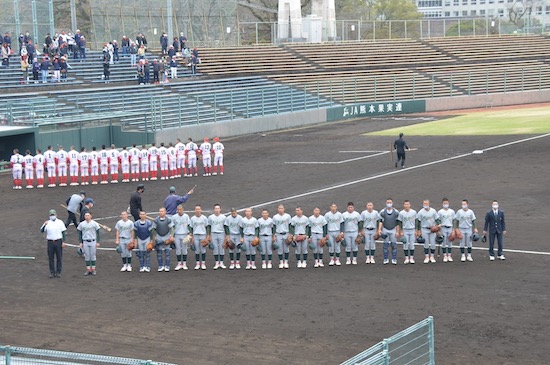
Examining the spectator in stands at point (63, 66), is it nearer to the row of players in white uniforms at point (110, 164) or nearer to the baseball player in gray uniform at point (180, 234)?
the row of players in white uniforms at point (110, 164)

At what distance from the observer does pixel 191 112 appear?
50344 millimetres

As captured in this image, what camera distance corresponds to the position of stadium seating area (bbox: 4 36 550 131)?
47.7m

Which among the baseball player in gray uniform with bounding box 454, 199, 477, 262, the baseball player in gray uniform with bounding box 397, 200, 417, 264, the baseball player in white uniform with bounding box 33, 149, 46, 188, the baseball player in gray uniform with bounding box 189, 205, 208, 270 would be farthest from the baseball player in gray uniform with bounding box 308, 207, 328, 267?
the baseball player in white uniform with bounding box 33, 149, 46, 188

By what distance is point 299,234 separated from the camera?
22.4 meters

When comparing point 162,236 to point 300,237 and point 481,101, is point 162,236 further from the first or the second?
point 481,101

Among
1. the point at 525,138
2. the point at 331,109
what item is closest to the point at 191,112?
the point at 331,109

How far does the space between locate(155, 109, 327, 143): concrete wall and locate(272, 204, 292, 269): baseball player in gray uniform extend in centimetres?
2452

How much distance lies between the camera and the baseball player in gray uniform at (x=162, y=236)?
22547mm

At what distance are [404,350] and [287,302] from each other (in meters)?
6.65

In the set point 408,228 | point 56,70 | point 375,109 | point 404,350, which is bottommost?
point 408,228

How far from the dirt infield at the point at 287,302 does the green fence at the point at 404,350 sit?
1535mm

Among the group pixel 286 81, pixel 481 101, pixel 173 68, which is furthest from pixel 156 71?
pixel 481 101

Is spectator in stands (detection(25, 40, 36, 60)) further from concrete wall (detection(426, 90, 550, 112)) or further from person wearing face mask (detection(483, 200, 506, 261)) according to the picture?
person wearing face mask (detection(483, 200, 506, 261))

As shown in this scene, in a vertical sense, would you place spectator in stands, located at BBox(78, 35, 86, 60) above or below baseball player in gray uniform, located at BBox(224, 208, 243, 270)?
above
